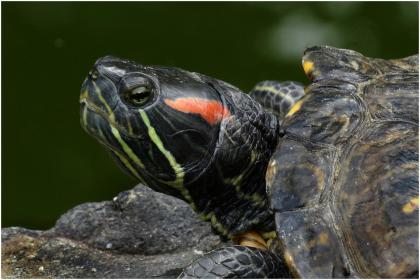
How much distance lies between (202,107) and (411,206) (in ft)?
3.11

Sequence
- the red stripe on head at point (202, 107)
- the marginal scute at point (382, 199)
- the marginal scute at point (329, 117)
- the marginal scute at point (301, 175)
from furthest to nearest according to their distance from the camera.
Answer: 1. the red stripe on head at point (202, 107)
2. the marginal scute at point (329, 117)
3. the marginal scute at point (301, 175)
4. the marginal scute at point (382, 199)

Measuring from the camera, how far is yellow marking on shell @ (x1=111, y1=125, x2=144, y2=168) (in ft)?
9.11

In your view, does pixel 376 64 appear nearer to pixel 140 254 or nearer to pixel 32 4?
pixel 140 254

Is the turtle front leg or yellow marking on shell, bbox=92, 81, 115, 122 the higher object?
yellow marking on shell, bbox=92, 81, 115, 122

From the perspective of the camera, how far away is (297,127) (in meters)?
2.79

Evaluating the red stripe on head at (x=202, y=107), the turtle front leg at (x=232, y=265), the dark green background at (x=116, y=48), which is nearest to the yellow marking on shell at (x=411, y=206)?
the turtle front leg at (x=232, y=265)

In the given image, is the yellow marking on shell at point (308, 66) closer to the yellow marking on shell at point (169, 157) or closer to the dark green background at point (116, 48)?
the yellow marking on shell at point (169, 157)

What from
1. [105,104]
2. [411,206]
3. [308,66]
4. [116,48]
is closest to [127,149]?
[105,104]

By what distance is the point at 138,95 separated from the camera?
2768 mm

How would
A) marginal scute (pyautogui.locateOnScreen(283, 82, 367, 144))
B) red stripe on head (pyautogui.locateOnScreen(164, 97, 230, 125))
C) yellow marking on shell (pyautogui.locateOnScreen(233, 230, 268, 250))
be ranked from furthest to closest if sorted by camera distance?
yellow marking on shell (pyautogui.locateOnScreen(233, 230, 268, 250)) → red stripe on head (pyautogui.locateOnScreen(164, 97, 230, 125)) → marginal scute (pyautogui.locateOnScreen(283, 82, 367, 144))

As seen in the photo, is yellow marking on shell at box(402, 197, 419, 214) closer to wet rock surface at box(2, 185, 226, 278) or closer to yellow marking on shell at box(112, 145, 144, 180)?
yellow marking on shell at box(112, 145, 144, 180)

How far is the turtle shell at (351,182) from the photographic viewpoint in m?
2.42

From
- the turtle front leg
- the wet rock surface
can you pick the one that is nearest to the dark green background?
the wet rock surface

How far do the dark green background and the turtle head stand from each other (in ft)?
6.30
